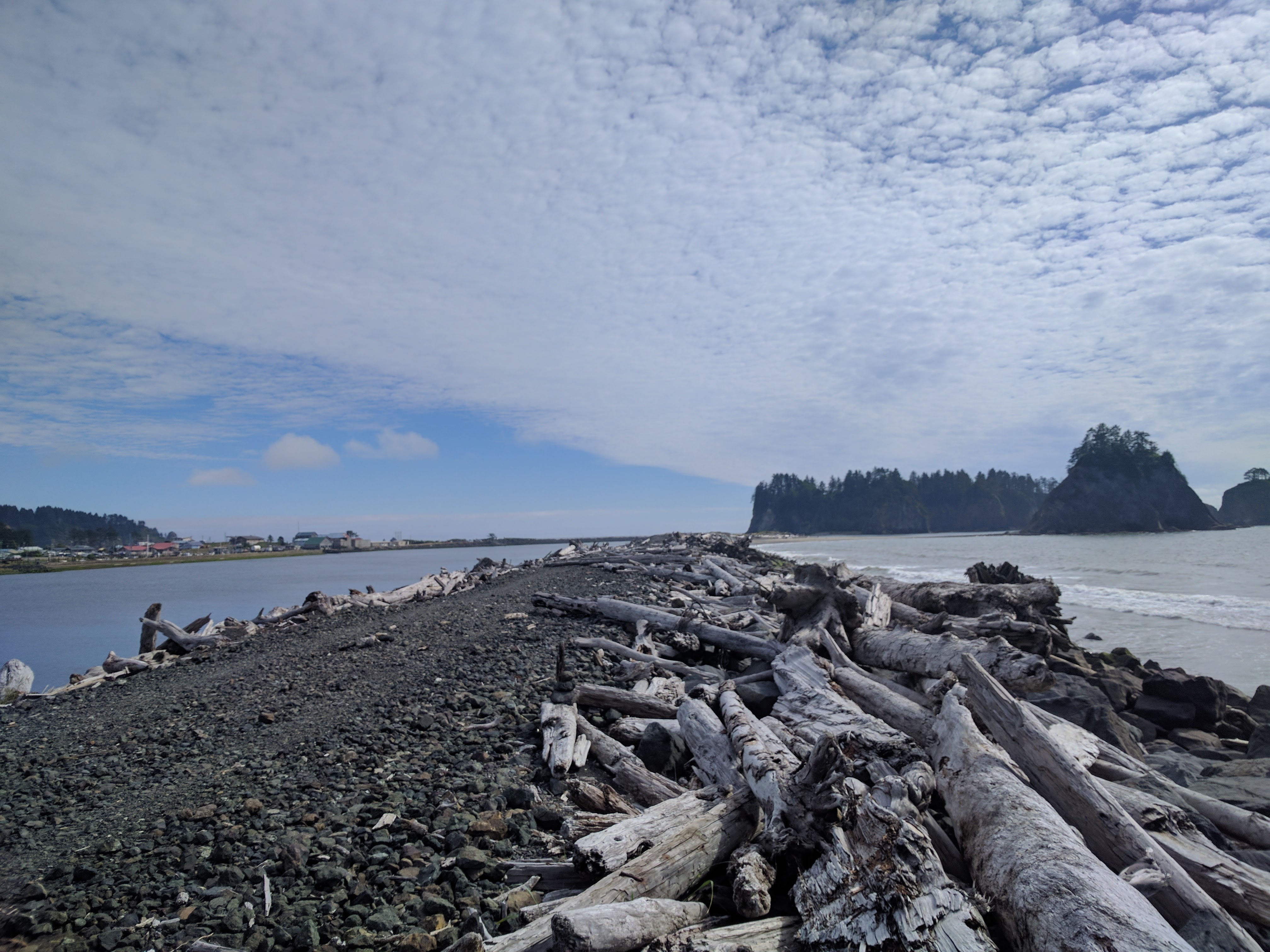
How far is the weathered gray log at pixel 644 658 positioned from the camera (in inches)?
314

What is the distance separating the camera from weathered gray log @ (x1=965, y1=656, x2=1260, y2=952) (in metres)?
2.72

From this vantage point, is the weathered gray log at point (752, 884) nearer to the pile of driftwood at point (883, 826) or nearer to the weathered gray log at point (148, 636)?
the pile of driftwood at point (883, 826)

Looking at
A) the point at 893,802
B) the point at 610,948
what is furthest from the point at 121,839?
the point at 893,802

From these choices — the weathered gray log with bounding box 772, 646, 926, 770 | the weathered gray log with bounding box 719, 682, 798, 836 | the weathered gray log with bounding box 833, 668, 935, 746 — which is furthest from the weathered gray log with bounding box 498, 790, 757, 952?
the weathered gray log with bounding box 833, 668, 935, 746

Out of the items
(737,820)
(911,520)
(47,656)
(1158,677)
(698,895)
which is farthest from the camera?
(911,520)

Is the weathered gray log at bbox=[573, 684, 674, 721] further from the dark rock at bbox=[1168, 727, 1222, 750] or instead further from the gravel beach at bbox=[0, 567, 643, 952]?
the dark rock at bbox=[1168, 727, 1222, 750]

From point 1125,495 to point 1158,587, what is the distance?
8034 cm

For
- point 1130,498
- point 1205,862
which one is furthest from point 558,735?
point 1130,498

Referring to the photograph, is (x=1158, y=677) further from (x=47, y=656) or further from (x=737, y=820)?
(x=47, y=656)

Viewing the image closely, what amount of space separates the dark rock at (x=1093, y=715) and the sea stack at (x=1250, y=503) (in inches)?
5002

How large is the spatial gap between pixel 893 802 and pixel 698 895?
1.11 metres

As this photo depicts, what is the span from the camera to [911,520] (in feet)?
473

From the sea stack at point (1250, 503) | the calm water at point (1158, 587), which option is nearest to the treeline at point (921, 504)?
the sea stack at point (1250, 503)

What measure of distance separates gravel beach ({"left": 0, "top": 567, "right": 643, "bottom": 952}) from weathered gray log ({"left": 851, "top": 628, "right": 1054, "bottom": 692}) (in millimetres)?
3373
